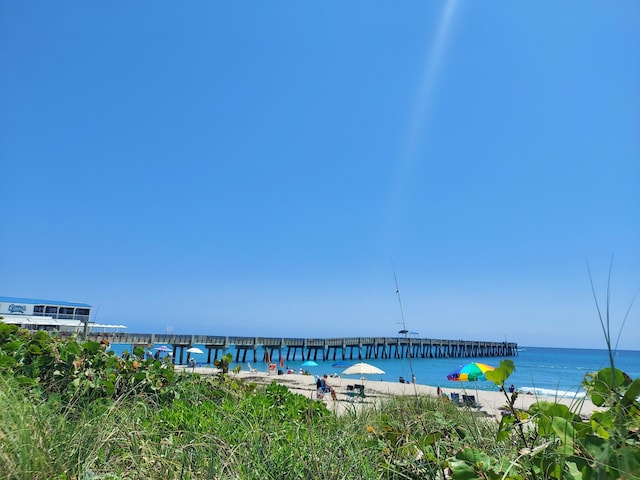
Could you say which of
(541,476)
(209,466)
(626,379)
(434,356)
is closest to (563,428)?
(541,476)

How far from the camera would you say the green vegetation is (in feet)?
4.50

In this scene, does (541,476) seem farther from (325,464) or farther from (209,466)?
(209,466)

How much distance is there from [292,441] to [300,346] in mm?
59228

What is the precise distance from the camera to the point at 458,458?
156 cm

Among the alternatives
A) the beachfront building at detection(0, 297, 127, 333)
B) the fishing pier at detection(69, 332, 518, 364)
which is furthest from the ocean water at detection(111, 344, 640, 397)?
the beachfront building at detection(0, 297, 127, 333)

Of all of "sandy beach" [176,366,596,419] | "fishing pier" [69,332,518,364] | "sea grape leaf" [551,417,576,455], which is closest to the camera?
"sea grape leaf" [551,417,576,455]

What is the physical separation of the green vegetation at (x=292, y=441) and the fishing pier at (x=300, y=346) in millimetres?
25483

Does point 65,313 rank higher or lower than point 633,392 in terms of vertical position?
higher

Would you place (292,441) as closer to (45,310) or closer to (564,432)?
(564,432)

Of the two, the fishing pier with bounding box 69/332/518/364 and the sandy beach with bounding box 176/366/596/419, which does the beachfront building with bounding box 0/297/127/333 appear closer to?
the fishing pier with bounding box 69/332/518/364

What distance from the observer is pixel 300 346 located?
197 ft

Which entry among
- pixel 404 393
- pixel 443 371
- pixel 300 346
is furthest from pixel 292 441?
pixel 300 346

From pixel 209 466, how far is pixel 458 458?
1.37 m

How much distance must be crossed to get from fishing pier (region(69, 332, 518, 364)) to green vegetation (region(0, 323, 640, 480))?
2548 cm
